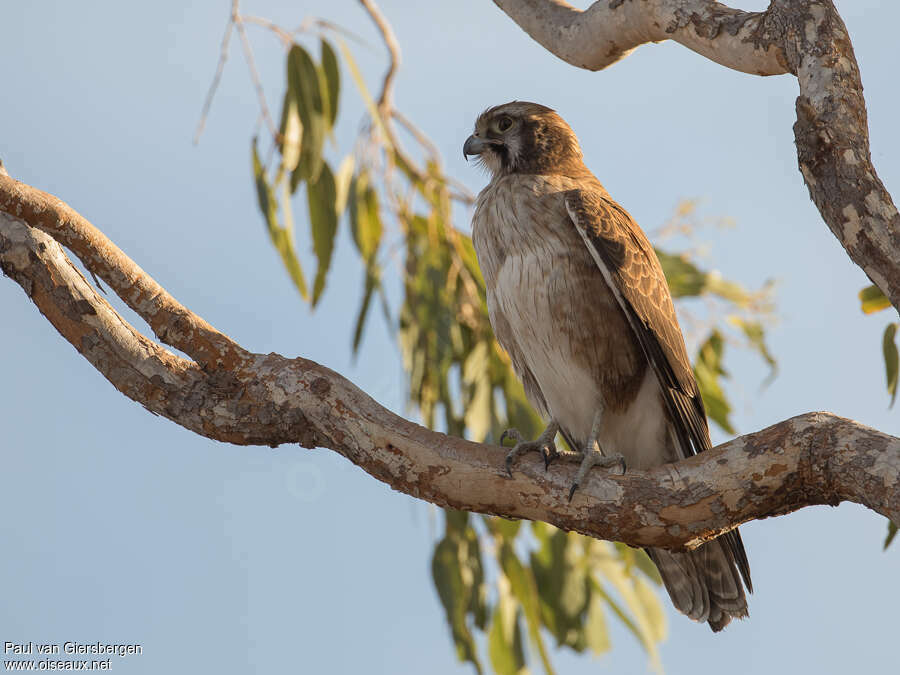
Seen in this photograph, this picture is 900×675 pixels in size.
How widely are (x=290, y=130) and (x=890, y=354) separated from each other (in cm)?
308

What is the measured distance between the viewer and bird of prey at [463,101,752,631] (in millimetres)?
3545

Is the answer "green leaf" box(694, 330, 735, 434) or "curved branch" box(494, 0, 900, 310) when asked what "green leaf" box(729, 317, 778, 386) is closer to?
"green leaf" box(694, 330, 735, 434)

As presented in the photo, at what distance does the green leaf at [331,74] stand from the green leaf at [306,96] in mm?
31

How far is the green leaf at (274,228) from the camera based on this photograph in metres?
5.12

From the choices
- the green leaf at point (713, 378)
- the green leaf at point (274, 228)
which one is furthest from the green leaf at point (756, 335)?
the green leaf at point (274, 228)

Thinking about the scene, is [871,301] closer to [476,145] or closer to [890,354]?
[890,354]

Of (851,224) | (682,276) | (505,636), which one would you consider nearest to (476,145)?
(682,276)

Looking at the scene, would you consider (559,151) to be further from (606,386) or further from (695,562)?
(695,562)

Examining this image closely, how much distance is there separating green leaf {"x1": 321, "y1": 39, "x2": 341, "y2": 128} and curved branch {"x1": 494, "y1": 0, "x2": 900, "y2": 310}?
6.89ft

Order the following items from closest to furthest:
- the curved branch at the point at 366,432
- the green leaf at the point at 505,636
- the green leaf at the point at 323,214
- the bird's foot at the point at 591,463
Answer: the curved branch at the point at 366,432
the bird's foot at the point at 591,463
the green leaf at the point at 323,214
the green leaf at the point at 505,636

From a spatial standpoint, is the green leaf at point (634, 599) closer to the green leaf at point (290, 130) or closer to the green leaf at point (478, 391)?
the green leaf at point (478, 391)

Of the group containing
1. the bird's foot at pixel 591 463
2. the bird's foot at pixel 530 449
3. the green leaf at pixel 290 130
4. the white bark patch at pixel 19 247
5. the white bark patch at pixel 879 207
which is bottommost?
the bird's foot at pixel 591 463

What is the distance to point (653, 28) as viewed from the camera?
3260 millimetres

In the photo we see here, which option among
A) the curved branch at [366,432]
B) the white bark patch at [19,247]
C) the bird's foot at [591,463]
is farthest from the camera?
the white bark patch at [19,247]
